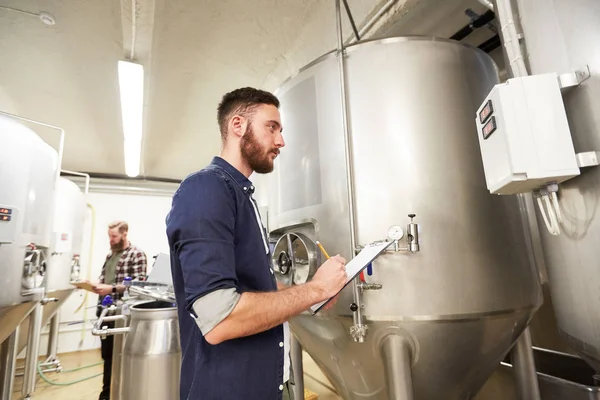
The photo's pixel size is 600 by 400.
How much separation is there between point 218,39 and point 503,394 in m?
3.07

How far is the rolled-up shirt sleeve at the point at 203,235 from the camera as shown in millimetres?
770

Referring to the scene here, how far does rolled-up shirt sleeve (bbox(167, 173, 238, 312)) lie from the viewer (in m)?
0.77

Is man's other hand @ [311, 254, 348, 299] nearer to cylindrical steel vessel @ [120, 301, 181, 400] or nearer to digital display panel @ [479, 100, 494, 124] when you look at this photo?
digital display panel @ [479, 100, 494, 124]

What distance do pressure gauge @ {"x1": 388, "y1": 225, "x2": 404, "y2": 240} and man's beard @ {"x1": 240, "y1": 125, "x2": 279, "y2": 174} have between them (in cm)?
47

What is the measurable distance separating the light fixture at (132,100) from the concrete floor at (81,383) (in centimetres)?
244

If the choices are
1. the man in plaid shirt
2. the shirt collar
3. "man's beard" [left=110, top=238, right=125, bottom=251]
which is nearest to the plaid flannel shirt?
the man in plaid shirt

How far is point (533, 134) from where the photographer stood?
78cm

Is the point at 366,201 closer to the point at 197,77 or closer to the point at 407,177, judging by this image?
the point at 407,177

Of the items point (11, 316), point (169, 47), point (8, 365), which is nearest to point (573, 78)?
point (169, 47)

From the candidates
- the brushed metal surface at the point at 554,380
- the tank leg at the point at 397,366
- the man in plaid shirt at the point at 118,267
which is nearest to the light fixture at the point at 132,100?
the man in plaid shirt at the point at 118,267

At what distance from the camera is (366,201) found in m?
1.19

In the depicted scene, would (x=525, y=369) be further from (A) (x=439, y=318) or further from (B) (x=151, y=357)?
(B) (x=151, y=357)

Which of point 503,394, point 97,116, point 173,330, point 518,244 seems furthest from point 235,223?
point 97,116

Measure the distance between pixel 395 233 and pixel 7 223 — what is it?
1.92 m
